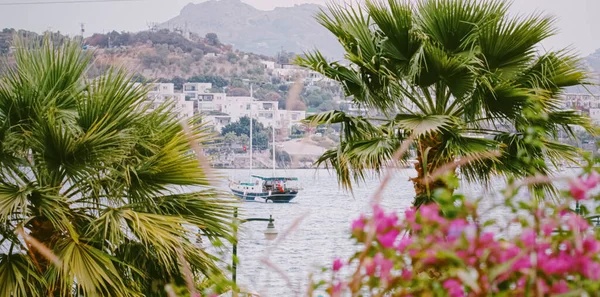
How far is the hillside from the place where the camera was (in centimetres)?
4375

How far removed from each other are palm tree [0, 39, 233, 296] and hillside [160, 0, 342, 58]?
37233 millimetres

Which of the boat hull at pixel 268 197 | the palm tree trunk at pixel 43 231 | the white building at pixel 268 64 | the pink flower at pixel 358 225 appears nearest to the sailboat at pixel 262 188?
the boat hull at pixel 268 197

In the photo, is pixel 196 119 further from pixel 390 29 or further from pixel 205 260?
pixel 390 29

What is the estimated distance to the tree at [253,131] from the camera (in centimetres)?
3019

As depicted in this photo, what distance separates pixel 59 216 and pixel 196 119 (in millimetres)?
1137

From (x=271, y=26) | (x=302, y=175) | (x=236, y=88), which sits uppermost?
(x=271, y=26)

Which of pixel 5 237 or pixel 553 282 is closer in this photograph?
pixel 553 282

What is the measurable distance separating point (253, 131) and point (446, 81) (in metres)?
26.3

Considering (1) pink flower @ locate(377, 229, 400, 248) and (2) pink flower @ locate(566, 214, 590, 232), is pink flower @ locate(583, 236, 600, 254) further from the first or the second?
(1) pink flower @ locate(377, 229, 400, 248)

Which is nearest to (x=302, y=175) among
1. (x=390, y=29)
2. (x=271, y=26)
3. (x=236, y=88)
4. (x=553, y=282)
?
(x=271, y=26)

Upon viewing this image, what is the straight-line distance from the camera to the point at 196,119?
16.3ft

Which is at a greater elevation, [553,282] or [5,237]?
[553,282]

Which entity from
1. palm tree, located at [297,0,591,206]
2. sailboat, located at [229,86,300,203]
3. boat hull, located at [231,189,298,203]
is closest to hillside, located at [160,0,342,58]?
boat hull, located at [231,189,298,203]

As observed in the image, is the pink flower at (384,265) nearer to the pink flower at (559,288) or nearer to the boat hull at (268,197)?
the pink flower at (559,288)
